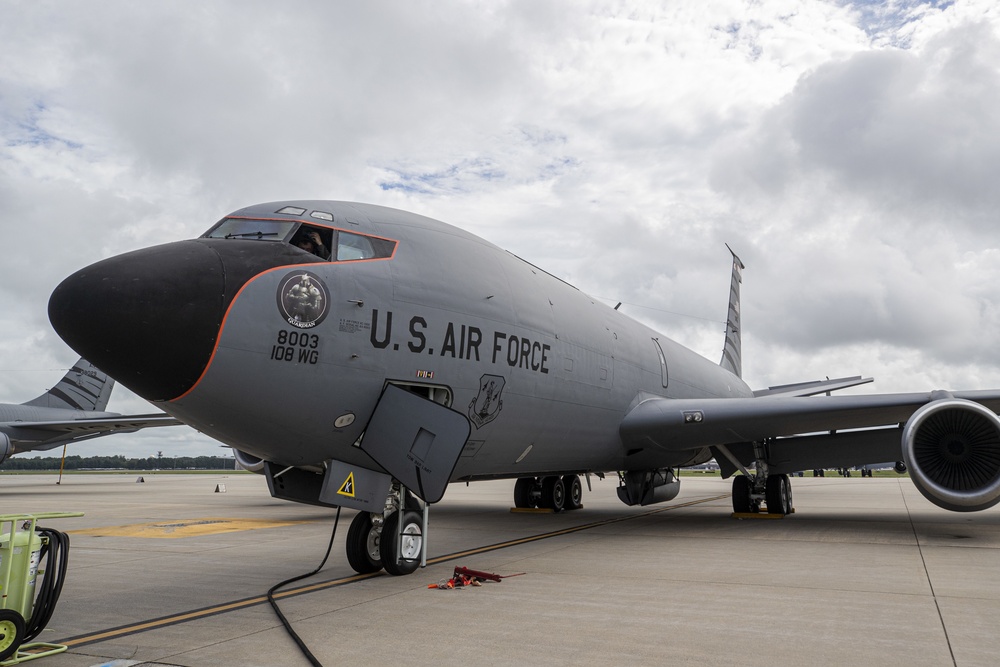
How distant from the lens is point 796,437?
1424 cm

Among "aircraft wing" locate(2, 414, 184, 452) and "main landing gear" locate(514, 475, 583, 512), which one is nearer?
"main landing gear" locate(514, 475, 583, 512)

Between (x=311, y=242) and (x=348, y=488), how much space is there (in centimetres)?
239

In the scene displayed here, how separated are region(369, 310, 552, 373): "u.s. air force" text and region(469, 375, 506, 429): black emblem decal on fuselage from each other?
241 millimetres

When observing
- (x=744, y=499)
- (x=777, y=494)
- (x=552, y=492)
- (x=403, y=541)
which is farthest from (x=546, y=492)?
(x=403, y=541)

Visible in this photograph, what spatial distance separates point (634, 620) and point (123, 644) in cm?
359

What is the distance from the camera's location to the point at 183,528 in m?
→ 13.2

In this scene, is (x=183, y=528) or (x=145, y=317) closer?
(x=145, y=317)

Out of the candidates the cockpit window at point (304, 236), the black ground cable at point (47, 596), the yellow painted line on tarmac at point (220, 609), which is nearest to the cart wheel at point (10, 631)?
the black ground cable at point (47, 596)

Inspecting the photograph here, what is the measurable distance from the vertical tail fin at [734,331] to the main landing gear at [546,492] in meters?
8.30

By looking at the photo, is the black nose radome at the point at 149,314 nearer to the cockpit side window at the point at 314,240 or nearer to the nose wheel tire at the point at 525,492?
the cockpit side window at the point at 314,240

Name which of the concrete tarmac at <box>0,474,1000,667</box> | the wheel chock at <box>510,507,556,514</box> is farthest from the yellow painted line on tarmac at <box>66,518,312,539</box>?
the wheel chock at <box>510,507,556,514</box>

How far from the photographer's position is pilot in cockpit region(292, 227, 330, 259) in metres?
6.74

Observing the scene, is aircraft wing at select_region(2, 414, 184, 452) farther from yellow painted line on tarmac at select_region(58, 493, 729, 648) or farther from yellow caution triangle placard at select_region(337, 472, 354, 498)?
yellow caution triangle placard at select_region(337, 472, 354, 498)

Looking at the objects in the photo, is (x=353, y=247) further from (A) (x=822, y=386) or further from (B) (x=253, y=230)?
(A) (x=822, y=386)
